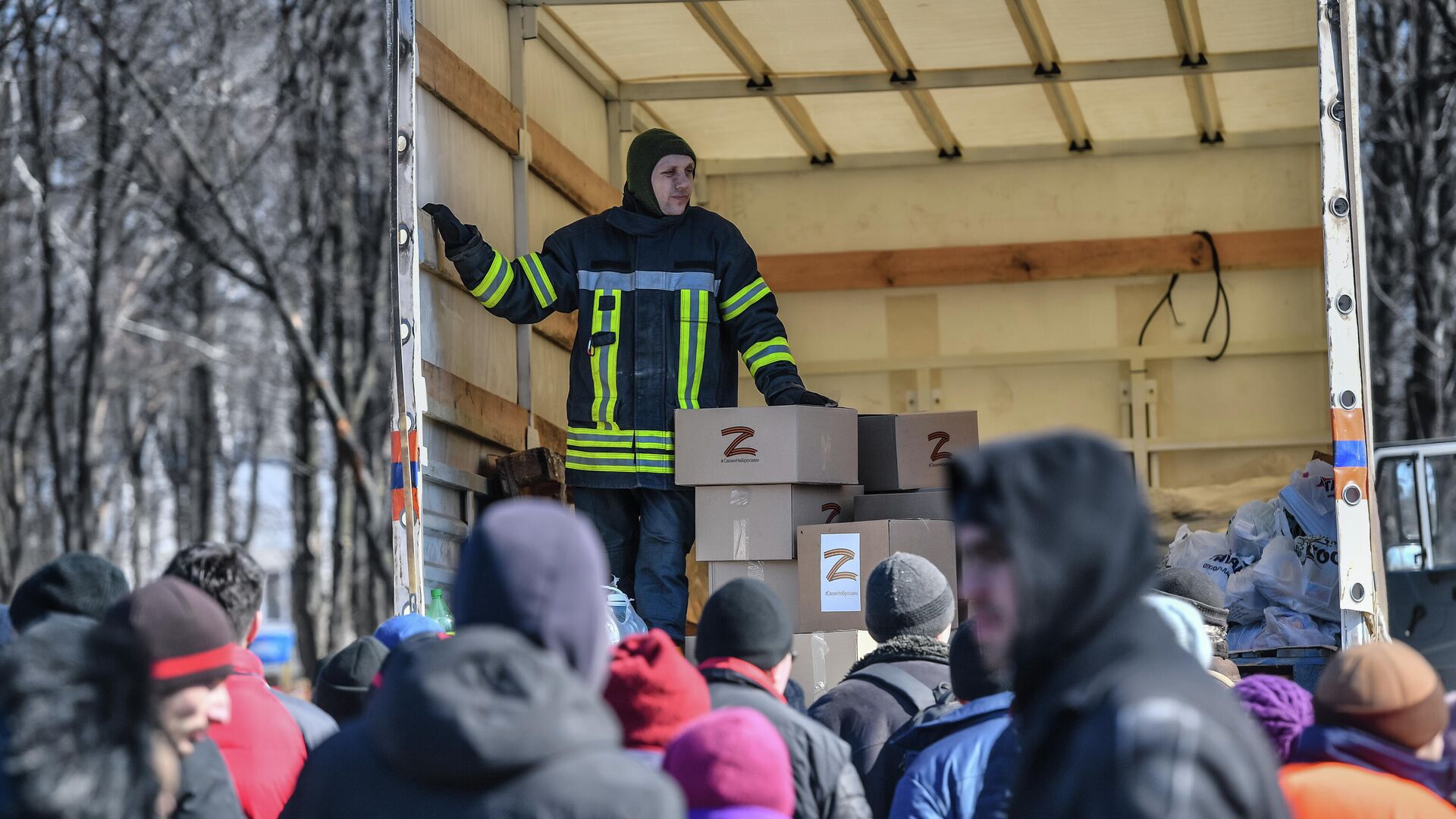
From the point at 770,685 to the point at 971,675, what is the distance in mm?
439

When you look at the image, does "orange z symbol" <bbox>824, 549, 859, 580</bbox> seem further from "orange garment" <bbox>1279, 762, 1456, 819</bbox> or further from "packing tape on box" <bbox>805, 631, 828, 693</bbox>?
"orange garment" <bbox>1279, 762, 1456, 819</bbox>

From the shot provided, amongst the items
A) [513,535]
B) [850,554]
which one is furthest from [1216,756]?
[850,554]

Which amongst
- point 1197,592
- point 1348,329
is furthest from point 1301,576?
point 1197,592

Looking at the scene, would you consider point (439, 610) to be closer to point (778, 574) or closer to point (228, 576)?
point (778, 574)

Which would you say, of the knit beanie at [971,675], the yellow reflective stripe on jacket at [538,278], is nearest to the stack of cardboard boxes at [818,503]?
the yellow reflective stripe on jacket at [538,278]

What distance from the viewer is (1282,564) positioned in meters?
7.01

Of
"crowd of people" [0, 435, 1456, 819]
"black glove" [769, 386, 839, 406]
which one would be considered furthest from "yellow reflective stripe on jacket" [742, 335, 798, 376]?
"crowd of people" [0, 435, 1456, 819]

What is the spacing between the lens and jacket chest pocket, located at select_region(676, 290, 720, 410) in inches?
272

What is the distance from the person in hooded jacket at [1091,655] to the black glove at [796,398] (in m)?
4.69

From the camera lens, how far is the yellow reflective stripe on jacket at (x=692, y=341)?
691 cm

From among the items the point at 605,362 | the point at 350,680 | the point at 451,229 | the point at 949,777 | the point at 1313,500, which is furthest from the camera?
the point at 1313,500

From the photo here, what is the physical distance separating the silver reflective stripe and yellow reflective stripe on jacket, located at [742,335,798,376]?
31 centimetres

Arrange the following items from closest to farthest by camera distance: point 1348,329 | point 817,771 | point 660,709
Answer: point 660,709 → point 817,771 → point 1348,329

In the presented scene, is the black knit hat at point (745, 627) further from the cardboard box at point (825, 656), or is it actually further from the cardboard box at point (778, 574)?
the cardboard box at point (778, 574)
